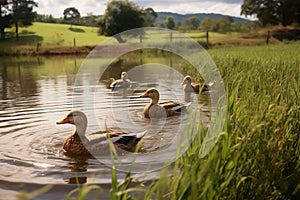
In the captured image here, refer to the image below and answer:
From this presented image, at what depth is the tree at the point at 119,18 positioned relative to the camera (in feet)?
202

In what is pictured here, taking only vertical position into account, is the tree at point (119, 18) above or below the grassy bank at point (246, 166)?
above

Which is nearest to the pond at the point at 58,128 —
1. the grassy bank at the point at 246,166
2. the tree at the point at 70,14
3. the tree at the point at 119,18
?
the grassy bank at the point at 246,166

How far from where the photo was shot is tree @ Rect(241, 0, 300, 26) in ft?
195

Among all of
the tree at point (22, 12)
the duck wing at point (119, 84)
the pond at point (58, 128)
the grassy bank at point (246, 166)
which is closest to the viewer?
the grassy bank at point (246, 166)

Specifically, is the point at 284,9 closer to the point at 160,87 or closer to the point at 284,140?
the point at 160,87

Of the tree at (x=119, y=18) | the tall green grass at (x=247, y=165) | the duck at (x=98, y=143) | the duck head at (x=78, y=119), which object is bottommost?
the duck at (x=98, y=143)

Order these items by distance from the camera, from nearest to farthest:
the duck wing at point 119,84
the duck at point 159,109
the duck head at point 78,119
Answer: the duck head at point 78,119 → the duck at point 159,109 → the duck wing at point 119,84

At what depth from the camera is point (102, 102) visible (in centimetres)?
1231

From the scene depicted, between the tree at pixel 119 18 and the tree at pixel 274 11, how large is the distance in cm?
1715

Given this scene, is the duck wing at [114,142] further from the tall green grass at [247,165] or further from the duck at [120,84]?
the duck at [120,84]

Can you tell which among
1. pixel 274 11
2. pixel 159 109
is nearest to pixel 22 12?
pixel 274 11

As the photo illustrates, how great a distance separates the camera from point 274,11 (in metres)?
61.7

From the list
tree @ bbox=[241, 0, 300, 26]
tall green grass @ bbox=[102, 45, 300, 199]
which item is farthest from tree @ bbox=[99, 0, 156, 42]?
tall green grass @ bbox=[102, 45, 300, 199]

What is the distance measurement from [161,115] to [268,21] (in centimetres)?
5747
